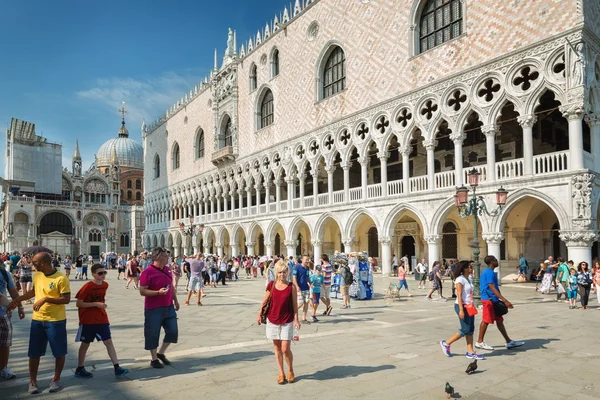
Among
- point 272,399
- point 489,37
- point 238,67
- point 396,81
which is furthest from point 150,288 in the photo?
point 238,67

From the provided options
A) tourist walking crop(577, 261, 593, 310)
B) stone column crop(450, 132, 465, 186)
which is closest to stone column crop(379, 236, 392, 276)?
stone column crop(450, 132, 465, 186)

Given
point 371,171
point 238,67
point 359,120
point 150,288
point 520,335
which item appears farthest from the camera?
point 238,67

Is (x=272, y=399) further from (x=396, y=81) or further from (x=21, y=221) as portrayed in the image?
(x=21, y=221)

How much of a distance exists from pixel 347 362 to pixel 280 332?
1396 mm

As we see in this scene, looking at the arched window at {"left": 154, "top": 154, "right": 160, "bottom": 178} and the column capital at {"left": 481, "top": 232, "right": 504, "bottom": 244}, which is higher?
the arched window at {"left": 154, "top": 154, "right": 160, "bottom": 178}

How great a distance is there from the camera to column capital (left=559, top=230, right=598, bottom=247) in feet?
46.1

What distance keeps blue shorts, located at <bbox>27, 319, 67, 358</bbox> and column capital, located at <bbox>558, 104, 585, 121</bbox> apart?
1536cm

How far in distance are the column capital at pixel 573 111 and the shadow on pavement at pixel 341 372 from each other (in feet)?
41.4

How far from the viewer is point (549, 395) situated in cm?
463

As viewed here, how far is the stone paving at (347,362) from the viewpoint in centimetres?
479

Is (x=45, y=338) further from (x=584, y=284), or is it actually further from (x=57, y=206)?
(x=57, y=206)

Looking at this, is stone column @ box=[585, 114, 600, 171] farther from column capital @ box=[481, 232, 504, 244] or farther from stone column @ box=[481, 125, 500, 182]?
column capital @ box=[481, 232, 504, 244]

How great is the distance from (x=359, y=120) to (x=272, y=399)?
1941 cm

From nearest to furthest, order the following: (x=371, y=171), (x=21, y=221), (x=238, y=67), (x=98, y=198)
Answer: (x=371, y=171) < (x=238, y=67) < (x=21, y=221) < (x=98, y=198)
